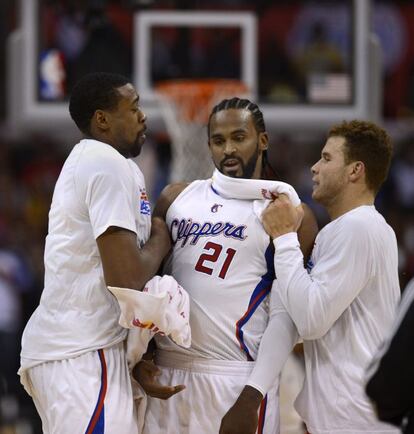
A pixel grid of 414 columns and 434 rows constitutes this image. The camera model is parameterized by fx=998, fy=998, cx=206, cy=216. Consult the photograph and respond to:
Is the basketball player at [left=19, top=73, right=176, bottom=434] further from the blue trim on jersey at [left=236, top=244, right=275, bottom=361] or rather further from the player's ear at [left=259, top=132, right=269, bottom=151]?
the player's ear at [left=259, top=132, right=269, bottom=151]

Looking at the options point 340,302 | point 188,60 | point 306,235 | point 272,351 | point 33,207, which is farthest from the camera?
point 33,207

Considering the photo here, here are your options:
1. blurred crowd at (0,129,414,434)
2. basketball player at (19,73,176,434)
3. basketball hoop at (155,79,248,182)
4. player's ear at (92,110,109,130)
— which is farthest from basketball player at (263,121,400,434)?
blurred crowd at (0,129,414,434)

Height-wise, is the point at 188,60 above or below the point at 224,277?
above

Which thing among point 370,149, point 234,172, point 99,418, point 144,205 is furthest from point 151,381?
point 370,149

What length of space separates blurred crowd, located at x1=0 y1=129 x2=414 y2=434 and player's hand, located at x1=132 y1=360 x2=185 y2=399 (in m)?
5.36

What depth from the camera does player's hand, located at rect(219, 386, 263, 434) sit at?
13.0 ft

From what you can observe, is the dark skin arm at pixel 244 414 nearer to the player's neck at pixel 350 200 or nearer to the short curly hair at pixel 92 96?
the player's neck at pixel 350 200

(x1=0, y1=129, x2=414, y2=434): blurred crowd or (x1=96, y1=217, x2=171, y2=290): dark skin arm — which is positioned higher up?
(x1=96, y1=217, x2=171, y2=290): dark skin arm

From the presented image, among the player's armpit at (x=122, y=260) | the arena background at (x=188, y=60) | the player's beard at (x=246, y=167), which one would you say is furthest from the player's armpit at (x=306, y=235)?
the arena background at (x=188, y=60)

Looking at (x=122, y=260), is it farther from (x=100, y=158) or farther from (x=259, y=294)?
(x=259, y=294)

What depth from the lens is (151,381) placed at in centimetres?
408

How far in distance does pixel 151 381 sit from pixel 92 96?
120 cm

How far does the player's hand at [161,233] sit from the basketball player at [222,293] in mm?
99

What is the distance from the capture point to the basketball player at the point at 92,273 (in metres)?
3.86
